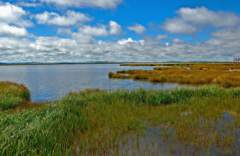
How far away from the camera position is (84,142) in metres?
8.10

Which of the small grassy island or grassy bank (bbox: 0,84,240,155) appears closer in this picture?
grassy bank (bbox: 0,84,240,155)

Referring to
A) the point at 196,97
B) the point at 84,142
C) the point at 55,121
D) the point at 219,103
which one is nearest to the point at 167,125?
the point at 84,142

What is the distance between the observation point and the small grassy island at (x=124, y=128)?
23.5 ft

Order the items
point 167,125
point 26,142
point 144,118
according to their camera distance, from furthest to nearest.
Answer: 1. point 144,118
2. point 167,125
3. point 26,142

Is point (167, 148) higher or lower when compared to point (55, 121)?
lower

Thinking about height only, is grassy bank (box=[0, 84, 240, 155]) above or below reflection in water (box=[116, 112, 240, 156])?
above

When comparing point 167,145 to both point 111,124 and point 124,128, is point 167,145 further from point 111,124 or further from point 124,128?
point 111,124

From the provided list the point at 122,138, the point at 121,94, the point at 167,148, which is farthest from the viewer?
the point at 121,94

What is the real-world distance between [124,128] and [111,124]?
2.64 ft

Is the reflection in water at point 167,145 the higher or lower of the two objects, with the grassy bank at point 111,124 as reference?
lower

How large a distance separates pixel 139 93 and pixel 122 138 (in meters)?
7.67

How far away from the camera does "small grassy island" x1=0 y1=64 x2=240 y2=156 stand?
282 inches

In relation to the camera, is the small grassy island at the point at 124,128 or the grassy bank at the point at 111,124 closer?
the grassy bank at the point at 111,124

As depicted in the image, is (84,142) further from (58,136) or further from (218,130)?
(218,130)
